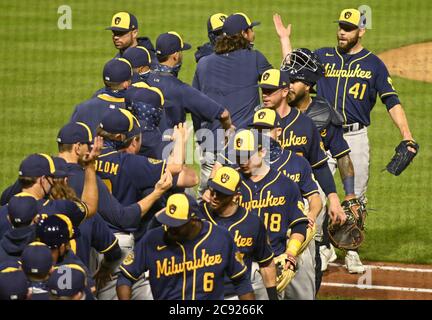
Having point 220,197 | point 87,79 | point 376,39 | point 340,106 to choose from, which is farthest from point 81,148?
point 376,39

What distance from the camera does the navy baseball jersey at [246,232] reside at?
22.6ft

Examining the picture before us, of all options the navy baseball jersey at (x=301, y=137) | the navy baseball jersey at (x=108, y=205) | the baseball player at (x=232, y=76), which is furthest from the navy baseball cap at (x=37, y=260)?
the baseball player at (x=232, y=76)

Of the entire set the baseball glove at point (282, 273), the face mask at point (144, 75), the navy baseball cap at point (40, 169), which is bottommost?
the baseball glove at point (282, 273)

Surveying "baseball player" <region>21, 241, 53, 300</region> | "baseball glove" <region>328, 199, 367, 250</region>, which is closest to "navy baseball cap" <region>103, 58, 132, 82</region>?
"baseball glove" <region>328, 199, 367, 250</region>

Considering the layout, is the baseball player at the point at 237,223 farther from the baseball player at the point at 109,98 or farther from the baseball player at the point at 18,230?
the baseball player at the point at 109,98

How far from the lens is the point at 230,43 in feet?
32.0

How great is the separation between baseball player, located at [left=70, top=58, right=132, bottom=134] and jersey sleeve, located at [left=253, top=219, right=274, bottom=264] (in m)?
1.98

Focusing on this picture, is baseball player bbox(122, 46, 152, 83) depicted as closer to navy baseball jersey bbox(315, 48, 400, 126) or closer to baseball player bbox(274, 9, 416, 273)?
baseball player bbox(274, 9, 416, 273)

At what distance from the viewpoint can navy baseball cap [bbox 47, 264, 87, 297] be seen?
5695 millimetres

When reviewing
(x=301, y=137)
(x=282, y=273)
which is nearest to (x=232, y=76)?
(x=301, y=137)

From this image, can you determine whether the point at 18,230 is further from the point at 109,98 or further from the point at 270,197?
the point at 109,98

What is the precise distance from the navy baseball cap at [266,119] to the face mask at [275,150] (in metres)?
0.14

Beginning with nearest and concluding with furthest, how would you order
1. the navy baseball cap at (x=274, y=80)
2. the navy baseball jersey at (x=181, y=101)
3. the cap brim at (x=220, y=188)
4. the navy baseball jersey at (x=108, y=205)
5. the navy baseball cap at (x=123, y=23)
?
the cap brim at (x=220, y=188) < the navy baseball jersey at (x=108, y=205) < the navy baseball cap at (x=274, y=80) < the navy baseball jersey at (x=181, y=101) < the navy baseball cap at (x=123, y=23)

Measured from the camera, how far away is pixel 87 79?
1698 cm
